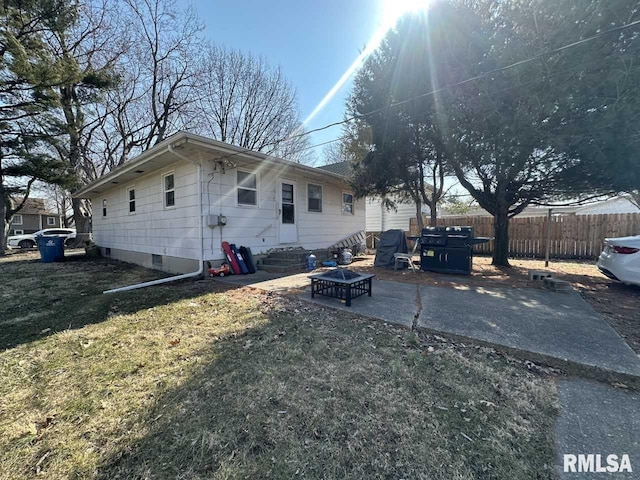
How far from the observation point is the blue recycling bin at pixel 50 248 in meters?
10.1

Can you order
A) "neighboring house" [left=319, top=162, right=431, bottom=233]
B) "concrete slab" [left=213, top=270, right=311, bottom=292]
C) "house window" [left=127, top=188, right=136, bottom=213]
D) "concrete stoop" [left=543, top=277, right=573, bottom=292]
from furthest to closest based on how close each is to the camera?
"neighboring house" [left=319, top=162, right=431, bottom=233] → "house window" [left=127, top=188, right=136, bottom=213] → "concrete slab" [left=213, top=270, right=311, bottom=292] → "concrete stoop" [left=543, top=277, right=573, bottom=292]

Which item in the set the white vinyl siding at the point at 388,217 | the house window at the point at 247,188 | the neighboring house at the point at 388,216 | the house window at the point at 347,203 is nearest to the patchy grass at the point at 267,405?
the house window at the point at 247,188

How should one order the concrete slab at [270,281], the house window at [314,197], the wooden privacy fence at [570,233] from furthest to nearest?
1. the house window at [314,197]
2. the wooden privacy fence at [570,233]
3. the concrete slab at [270,281]

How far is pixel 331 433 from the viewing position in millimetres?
1719

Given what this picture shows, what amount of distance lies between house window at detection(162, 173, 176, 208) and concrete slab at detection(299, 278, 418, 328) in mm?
4966

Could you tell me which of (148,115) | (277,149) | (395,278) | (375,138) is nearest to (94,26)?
(148,115)

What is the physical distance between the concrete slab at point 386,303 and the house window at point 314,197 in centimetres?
487

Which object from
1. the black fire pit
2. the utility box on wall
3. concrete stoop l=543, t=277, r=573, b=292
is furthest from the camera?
the utility box on wall

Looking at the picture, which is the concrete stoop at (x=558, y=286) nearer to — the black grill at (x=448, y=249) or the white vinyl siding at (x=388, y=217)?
the black grill at (x=448, y=249)

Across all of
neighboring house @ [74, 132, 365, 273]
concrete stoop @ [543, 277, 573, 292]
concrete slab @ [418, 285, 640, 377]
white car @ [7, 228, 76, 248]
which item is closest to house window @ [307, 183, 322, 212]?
neighboring house @ [74, 132, 365, 273]

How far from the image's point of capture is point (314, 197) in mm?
9750

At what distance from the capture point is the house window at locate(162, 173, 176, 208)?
7.50m

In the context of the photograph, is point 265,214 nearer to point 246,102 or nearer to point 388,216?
point 388,216

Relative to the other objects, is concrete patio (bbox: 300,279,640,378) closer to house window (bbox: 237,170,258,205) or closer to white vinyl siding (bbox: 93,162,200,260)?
house window (bbox: 237,170,258,205)
